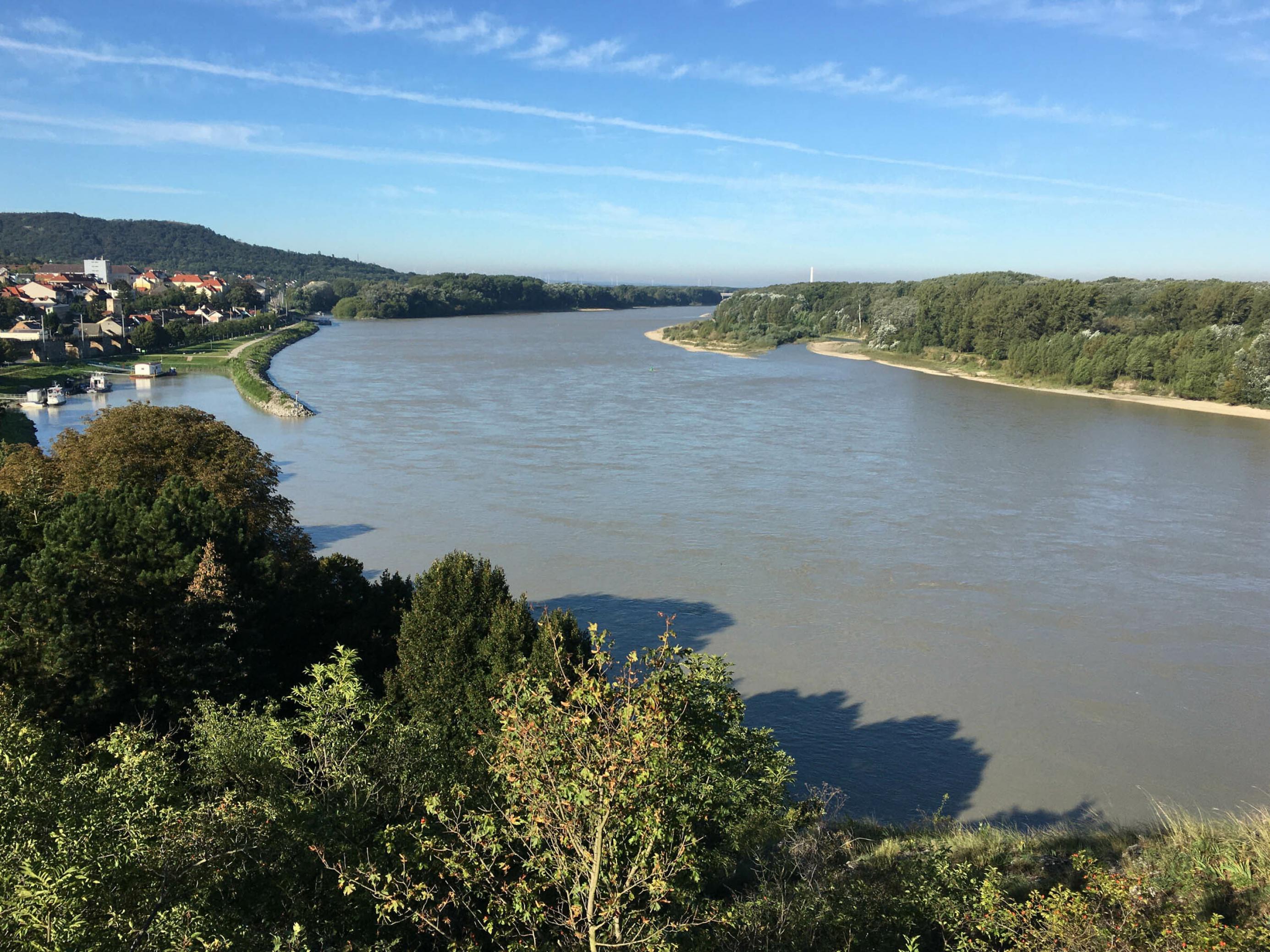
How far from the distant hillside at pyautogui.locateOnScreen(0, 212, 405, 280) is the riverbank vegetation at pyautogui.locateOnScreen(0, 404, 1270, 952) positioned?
350 ft

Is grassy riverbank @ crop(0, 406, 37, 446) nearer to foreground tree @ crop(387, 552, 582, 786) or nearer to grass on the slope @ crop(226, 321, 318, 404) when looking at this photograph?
grass on the slope @ crop(226, 321, 318, 404)

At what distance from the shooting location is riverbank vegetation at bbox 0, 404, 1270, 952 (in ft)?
8.48

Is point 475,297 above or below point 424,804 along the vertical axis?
above

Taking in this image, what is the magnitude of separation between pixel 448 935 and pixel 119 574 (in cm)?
456

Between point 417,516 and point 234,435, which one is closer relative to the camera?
point 234,435

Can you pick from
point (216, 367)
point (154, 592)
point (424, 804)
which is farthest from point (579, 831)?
point (216, 367)

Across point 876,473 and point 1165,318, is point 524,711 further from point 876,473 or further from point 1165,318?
point 1165,318

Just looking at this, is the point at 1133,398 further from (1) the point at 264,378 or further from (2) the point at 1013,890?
(2) the point at 1013,890

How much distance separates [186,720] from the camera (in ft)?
17.1

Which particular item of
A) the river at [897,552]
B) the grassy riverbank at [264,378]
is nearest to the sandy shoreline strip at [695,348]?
the river at [897,552]

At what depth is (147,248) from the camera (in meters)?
119

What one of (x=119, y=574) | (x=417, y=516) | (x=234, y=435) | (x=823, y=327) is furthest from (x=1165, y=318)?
(x=119, y=574)

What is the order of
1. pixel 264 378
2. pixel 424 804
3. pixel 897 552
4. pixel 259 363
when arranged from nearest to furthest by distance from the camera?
pixel 424 804 → pixel 897 552 → pixel 264 378 → pixel 259 363

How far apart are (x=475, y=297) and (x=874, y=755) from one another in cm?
7064
